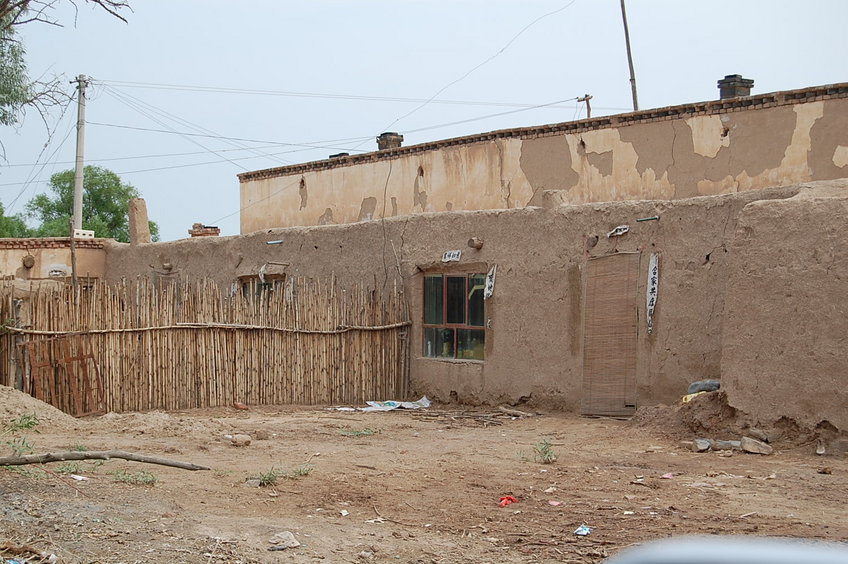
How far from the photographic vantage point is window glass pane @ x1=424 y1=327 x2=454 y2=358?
40.5ft

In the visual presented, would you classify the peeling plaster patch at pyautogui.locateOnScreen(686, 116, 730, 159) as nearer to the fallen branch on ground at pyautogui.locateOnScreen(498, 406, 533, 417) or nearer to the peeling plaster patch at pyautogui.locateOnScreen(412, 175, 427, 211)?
the fallen branch on ground at pyautogui.locateOnScreen(498, 406, 533, 417)

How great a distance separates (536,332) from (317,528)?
596 cm

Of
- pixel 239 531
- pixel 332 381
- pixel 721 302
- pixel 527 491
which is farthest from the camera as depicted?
pixel 332 381

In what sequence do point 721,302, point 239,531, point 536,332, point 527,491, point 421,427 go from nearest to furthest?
point 239,531
point 527,491
point 721,302
point 421,427
point 536,332

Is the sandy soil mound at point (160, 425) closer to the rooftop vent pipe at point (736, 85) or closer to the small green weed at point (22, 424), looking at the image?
the small green weed at point (22, 424)

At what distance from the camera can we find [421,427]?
10102 mm

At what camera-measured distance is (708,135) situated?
494 inches

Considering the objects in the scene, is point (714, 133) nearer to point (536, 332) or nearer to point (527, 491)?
point (536, 332)

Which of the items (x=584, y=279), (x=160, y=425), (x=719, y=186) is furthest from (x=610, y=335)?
(x=160, y=425)

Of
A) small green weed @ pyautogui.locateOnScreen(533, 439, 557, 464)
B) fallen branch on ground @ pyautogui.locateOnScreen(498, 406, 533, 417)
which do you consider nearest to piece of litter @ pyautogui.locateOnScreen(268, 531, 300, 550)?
small green weed @ pyautogui.locateOnScreen(533, 439, 557, 464)

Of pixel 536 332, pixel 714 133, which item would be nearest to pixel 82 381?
pixel 536 332

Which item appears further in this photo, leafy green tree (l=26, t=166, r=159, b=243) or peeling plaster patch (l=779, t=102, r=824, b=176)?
leafy green tree (l=26, t=166, r=159, b=243)

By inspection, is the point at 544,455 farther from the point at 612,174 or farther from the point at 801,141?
the point at 612,174

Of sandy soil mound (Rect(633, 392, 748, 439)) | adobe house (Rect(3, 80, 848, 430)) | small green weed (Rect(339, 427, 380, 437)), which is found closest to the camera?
adobe house (Rect(3, 80, 848, 430))
